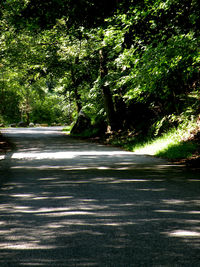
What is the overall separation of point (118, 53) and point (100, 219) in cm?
1682

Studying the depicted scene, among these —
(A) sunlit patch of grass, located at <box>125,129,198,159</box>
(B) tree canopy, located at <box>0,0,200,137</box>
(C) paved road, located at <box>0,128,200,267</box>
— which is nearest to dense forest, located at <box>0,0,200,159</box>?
(B) tree canopy, located at <box>0,0,200,137</box>

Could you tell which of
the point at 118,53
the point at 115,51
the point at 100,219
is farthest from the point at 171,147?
the point at 118,53

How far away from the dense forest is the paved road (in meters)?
4.09

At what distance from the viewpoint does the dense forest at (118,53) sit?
334 inches

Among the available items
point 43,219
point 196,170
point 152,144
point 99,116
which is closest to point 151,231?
point 43,219

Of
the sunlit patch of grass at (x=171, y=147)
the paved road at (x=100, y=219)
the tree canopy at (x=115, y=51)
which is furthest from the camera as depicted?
the sunlit patch of grass at (x=171, y=147)

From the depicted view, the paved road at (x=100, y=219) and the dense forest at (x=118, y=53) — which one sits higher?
the dense forest at (x=118, y=53)

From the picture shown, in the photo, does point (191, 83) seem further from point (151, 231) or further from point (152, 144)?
point (151, 231)

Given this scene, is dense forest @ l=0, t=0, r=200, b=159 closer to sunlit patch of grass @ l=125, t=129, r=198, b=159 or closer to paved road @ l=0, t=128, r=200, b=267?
sunlit patch of grass @ l=125, t=129, r=198, b=159

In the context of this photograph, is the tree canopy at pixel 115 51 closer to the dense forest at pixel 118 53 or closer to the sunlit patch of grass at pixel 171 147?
the dense forest at pixel 118 53

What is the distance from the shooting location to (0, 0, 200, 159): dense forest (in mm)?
8492

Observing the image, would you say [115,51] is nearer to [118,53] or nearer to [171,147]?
[118,53]

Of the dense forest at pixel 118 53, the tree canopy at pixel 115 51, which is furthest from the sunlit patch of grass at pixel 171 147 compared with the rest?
the tree canopy at pixel 115 51

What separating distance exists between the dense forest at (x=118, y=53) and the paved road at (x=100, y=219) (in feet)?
13.4
